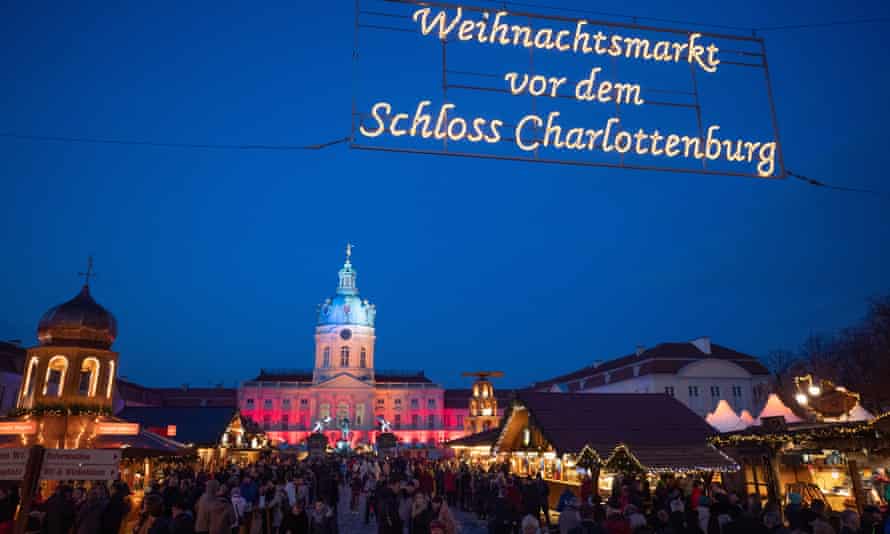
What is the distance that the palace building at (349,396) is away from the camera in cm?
9331

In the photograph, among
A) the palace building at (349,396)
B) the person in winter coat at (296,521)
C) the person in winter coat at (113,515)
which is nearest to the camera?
the person in winter coat at (113,515)

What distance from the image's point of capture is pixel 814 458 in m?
18.8

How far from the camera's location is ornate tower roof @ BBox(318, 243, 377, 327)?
330 ft

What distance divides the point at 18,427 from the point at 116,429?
97.1 inches

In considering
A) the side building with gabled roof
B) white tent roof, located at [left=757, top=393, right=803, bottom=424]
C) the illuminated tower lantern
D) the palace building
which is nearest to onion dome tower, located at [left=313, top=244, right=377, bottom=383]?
the palace building

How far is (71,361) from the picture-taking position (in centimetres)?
1798

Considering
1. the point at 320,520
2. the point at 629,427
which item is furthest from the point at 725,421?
the point at 320,520

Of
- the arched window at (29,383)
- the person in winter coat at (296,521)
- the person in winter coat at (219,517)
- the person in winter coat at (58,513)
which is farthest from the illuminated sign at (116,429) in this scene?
the person in winter coat at (219,517)

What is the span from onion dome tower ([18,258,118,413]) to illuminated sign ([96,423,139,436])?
19.9 inches

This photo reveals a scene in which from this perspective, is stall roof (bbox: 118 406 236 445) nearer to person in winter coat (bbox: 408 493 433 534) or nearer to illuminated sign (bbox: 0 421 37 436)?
illuminated sign (bbox: 0 421 37 436)

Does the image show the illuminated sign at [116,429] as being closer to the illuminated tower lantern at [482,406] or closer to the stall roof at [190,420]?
the stall roof at [190,420]

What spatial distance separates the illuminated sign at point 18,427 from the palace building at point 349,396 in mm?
76707

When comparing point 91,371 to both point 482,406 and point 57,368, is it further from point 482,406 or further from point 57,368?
Result: point 482,406

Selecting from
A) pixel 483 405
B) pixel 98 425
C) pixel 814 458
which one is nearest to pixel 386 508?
pixel 98 425
